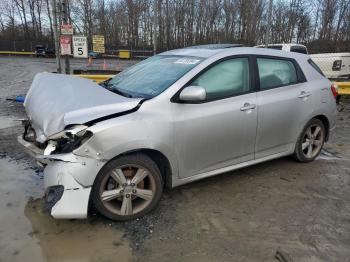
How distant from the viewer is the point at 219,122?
3971 mm

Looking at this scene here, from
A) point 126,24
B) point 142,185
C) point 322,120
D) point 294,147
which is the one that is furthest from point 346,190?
point 126,24

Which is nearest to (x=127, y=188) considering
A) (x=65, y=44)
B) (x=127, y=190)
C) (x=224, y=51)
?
(x=127, y=190)

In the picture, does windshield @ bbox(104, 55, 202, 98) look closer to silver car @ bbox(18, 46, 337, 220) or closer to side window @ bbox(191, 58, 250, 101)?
silver car @ bbox(18, 46, 337, 220)

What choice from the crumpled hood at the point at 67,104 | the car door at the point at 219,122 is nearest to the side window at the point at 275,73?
the car door at the point at 219,122

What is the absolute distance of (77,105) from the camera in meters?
3.45

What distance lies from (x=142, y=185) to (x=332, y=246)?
6.17 ft

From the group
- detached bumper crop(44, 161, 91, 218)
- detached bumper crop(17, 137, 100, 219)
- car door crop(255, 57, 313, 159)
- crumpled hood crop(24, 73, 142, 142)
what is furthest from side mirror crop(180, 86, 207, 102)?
detached bumper crop(44, 161, 91, 218)

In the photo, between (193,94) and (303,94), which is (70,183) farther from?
(303,94)

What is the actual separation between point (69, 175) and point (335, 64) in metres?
15.8

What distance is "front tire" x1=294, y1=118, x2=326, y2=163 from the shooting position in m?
5.11

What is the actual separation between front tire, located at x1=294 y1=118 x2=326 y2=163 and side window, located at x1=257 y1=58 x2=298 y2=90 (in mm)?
767

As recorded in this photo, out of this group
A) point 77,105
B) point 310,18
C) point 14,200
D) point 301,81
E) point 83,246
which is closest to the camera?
point 83,246

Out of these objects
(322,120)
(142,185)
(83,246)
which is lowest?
(83,246)

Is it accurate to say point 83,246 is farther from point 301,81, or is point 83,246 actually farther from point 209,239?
point 301,81
